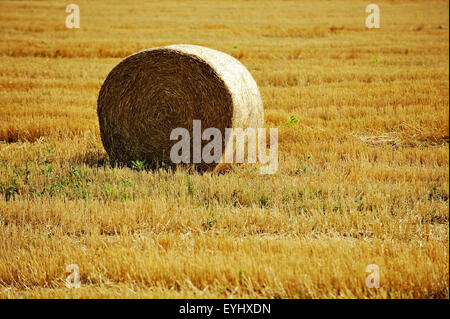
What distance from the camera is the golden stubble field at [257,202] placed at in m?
4.12

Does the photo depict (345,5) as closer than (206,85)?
No

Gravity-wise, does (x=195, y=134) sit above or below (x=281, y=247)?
above

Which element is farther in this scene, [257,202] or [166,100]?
[166,100]

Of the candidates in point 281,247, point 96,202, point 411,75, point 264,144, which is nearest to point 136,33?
point 411,75

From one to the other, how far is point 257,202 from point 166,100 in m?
2.44

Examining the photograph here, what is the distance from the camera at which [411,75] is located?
566 inches

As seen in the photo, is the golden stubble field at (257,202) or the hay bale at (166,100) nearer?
the golden stubble field at (257,202)

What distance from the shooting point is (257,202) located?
19.6 ft

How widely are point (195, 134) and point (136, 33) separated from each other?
725 inches

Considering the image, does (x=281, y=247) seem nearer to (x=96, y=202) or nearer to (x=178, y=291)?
(x=178, y=291)

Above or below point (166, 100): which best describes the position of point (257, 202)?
below

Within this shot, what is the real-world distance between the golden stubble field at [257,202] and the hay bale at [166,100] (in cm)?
60

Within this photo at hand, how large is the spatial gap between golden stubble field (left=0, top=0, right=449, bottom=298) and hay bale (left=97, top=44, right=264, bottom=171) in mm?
602
